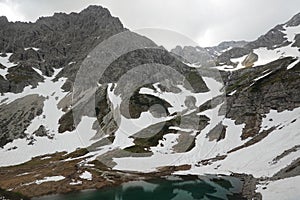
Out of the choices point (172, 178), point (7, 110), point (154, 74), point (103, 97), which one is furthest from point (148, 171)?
point (154, 74)

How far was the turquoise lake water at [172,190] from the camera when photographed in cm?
5261

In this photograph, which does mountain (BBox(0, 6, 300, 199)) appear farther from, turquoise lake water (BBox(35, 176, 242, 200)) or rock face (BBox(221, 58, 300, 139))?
turquoise lake water (BBox(35, 176, 242, 200))

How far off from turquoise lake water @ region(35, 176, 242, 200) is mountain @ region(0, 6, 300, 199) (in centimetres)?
258

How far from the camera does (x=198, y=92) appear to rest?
179 m

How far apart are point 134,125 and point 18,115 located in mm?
58352

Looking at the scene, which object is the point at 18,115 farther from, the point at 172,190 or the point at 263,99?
the point at 263,99

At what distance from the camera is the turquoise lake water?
173ft

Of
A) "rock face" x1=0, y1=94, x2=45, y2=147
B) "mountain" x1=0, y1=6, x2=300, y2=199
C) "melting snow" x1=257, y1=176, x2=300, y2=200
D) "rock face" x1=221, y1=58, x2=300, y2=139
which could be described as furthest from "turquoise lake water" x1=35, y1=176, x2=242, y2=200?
"rock face" x1=0, y1=94, x2=45, y2=147

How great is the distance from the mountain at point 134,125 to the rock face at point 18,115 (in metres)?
0.45

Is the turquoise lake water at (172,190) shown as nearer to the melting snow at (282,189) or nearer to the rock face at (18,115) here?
the melting snow at (282,189)

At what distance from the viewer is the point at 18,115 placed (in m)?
142

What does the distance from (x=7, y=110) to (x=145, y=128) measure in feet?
233

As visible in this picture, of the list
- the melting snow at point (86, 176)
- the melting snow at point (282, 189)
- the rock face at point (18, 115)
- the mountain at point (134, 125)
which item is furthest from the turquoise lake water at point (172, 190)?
the rock face at point (18, 115)

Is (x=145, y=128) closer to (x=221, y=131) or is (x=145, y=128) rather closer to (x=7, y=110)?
(x=221, y=131)
